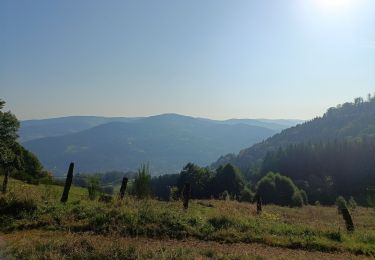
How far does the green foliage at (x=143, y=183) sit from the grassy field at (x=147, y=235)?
2138 millimetres

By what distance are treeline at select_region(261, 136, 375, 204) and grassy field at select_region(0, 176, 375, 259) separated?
107586mm

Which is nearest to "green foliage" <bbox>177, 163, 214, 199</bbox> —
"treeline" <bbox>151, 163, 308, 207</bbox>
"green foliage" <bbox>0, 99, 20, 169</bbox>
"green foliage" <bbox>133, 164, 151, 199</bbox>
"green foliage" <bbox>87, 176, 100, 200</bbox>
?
"treeline" <bbox>151, 163, 308, 207</bbox>

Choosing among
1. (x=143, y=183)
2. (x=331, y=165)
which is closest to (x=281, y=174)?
(x=331, y=165)

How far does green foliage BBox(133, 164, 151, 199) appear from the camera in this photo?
18.4 meters

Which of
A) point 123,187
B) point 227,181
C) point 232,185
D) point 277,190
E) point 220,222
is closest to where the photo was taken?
point 220,222

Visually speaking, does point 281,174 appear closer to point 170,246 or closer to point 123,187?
point 123,187

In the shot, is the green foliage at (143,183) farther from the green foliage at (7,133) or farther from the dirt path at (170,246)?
the green foliage at (7,133)

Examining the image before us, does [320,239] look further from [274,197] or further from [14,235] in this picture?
[274,197]

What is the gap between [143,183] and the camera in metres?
18.5

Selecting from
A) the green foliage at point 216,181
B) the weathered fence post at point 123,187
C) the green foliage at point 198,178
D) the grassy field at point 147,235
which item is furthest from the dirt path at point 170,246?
the green foliage at point 216,181

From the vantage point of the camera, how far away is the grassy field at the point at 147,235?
1030 centimetres

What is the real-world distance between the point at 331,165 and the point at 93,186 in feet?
429

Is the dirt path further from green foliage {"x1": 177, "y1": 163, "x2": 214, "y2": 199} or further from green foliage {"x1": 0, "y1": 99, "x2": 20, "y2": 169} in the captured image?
green foliage {"x1": 177, "y1": 163, "x2": 214, "y2": 199}

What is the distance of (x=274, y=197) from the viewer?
259 ft
